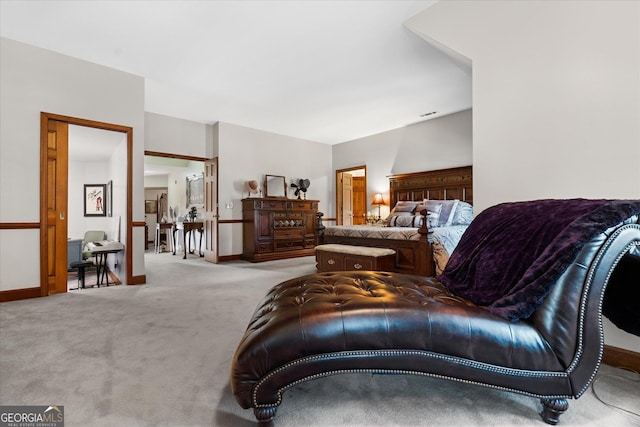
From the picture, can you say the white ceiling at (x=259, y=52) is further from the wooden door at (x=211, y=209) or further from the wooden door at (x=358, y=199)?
the wooden door at (x=358, y=199)

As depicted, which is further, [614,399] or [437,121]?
[437,121]

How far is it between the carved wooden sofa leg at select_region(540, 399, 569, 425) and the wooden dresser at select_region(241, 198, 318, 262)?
452 cm

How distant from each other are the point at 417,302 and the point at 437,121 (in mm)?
5344

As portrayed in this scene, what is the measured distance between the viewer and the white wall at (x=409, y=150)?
214 inches

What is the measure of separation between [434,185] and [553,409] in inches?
189

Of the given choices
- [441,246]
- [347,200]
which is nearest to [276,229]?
[347,200]

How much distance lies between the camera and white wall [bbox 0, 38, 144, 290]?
123 inches

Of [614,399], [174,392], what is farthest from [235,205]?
[614,399]

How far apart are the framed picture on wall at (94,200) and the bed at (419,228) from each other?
3630 mm

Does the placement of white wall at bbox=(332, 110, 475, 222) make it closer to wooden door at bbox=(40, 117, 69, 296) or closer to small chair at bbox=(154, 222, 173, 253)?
small chair at bbox=(154, 222, 173, 253)

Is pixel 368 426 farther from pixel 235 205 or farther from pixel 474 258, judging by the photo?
pixel 235 205

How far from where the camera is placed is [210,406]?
1.37 metres

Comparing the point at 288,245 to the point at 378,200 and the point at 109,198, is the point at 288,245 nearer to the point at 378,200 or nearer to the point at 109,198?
the point at 378,200

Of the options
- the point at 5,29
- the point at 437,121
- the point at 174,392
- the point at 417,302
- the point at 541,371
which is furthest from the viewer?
the point at 437,121
